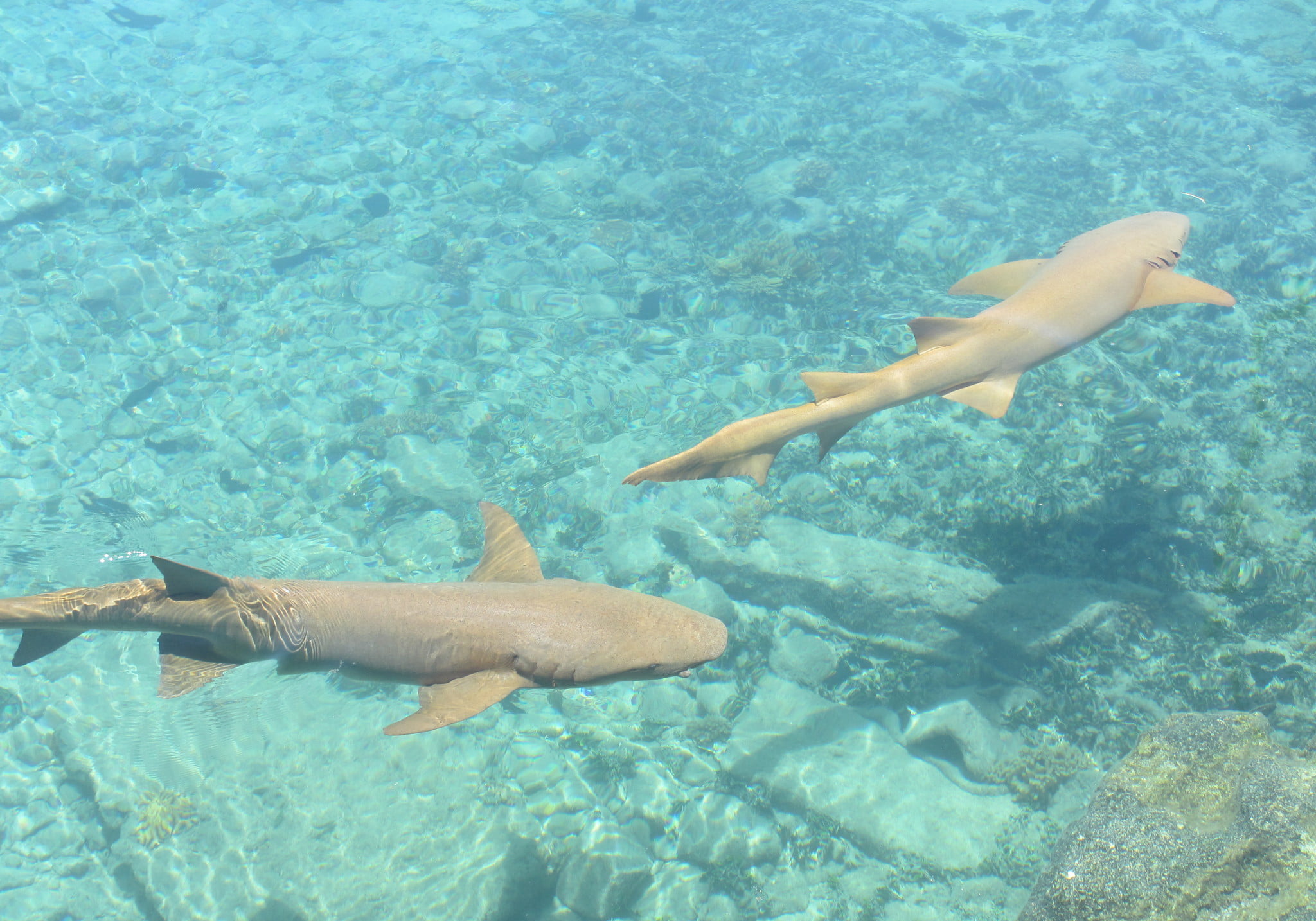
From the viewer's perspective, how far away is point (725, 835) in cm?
659

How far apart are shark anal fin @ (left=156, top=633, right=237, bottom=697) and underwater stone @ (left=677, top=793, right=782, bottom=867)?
15.0 feet

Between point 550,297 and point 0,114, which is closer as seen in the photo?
point 550,297

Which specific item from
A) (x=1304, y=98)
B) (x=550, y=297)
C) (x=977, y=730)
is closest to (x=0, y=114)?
(x=550, y=297)

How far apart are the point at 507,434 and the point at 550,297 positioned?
3.32m

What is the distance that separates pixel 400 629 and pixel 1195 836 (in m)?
4.89

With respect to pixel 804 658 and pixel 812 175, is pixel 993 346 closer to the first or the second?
pixel 804 658

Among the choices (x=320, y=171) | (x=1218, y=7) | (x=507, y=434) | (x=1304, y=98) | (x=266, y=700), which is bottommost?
(x=266, y=700)

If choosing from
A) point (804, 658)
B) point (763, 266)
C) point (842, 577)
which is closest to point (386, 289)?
point (763, 266)

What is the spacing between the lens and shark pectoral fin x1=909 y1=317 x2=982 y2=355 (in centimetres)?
523

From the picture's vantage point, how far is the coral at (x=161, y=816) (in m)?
7.19

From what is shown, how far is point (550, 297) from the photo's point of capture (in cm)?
1252

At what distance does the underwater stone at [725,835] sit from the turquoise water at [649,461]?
41 millimetres

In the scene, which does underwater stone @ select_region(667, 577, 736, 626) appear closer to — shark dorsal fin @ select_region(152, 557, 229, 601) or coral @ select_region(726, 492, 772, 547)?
coral @ select_region(726, 492, 772, 547)

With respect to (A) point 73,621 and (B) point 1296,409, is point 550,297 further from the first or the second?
(B) point 1296,409
